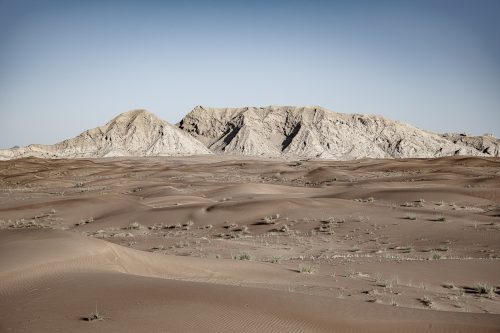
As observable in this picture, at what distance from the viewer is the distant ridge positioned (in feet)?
382

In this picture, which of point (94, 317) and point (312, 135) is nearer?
point (94, 317)

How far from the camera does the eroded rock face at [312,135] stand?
117812 millimetres

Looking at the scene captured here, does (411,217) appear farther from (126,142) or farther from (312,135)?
(126,142)

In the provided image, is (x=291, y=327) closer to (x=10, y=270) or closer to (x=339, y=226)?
(x=10, y=270)

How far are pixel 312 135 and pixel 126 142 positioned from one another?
47.3m

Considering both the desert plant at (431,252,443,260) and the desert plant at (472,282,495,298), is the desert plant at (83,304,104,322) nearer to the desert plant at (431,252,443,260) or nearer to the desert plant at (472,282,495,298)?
the desert plant at (472,282,495,298)

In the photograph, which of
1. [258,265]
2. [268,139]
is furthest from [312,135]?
[258,265]

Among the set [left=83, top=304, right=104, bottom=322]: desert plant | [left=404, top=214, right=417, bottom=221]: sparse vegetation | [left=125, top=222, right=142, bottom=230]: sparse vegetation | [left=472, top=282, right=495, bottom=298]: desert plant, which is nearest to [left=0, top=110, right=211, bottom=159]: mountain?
[left=125, top=222, right=142, bottom=230]: sparse vegetation

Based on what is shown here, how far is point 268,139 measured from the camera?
123m

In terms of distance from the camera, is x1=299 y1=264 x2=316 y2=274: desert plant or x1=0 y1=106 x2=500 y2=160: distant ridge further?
x1=0 y1=106 x2=500 y2=160: distant ridge

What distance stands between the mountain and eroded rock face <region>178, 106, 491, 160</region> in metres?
10.4

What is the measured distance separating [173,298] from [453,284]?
697 cm

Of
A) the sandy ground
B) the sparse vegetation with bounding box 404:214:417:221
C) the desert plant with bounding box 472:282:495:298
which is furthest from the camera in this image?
the sparse vegetation with bounding box 404:214:417:221

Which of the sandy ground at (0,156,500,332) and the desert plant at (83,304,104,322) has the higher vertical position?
the desert plant at (83,304,104,322)
